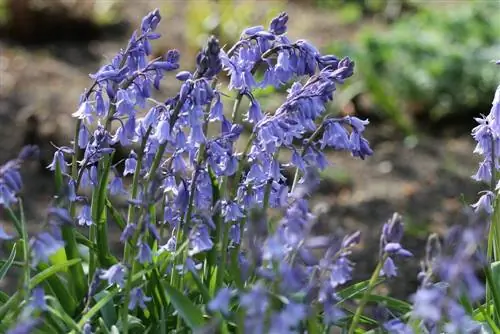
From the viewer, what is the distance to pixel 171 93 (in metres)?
7.31

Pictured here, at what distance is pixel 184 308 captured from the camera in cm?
245

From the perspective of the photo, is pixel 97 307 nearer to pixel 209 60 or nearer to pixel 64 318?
pixel 64 318

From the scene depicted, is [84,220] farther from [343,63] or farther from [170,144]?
[343,63]

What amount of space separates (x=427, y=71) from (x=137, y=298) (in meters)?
4.85

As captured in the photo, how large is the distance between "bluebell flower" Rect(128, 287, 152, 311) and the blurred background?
2504mm

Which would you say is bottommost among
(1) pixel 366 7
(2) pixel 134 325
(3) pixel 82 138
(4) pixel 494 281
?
(1) pixel 366 7

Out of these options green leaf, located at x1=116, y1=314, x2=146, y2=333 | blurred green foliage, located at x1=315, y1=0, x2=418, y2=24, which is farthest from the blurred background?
green leaf, located at x1=116, y1=314, x2=146, y2=333

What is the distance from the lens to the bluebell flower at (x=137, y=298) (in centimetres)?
250

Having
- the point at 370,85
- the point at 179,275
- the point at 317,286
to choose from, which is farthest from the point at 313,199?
the point at 317,286

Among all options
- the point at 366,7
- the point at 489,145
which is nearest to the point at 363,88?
the point at 366,7

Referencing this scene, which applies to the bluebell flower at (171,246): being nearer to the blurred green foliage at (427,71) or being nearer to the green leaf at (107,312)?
the green leaf at (107,312)

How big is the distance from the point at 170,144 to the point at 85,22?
20.9 feet

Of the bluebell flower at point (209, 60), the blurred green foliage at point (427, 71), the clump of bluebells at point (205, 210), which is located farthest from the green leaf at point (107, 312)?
the blurred green foliage at point (427, 71)

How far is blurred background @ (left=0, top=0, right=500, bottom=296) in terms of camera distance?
5.92 m
